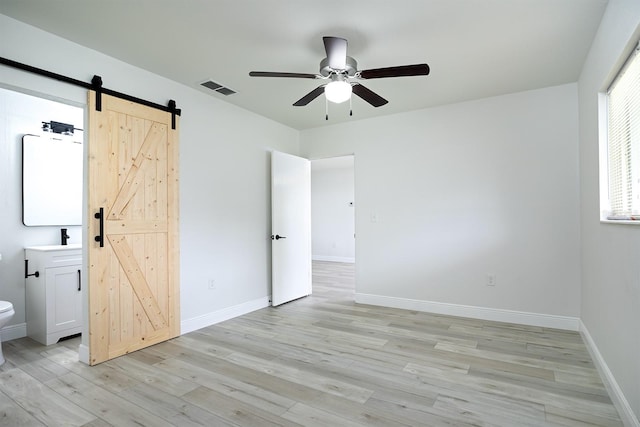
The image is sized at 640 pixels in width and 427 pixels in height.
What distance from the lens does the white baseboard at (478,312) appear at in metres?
3.47

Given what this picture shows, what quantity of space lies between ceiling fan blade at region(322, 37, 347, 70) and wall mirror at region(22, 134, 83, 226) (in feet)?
10.8

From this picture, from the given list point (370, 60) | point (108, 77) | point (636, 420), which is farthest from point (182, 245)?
point (636, 420)

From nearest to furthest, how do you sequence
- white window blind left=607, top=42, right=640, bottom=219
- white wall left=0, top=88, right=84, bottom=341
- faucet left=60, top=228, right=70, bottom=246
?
white window blind left=607, top=42, right=640, bottom=219, white wall left=0, top=88, right=84, bottom=341, faucet left=60, top=228, right=70, bottom=246

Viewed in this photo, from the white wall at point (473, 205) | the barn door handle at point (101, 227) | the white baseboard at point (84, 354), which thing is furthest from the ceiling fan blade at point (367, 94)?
the white baseboard at point (84, 354)

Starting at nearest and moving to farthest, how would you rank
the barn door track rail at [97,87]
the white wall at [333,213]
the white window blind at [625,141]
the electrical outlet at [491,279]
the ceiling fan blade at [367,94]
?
the white window blind at [625,141] → the barn door track rail at [97,87] → the ceiling fan blade at [367,94] → the electrical outlet at [491,279] → the white wall at [333,213]

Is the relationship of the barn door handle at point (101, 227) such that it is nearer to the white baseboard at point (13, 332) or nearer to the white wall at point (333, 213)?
the white baseboard at point (13, 332)

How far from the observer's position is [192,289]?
3539mm

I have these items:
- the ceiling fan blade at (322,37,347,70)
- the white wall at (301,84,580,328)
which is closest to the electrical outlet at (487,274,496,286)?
the white wall at (301,84,580,328)

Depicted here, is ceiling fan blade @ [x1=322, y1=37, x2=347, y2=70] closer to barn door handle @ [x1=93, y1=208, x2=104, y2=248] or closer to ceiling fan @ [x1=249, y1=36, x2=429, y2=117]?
ceiling fan @ [x1=249, y1=36, x2=429, y2=117]

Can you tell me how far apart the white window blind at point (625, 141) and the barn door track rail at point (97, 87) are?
3.57 meters

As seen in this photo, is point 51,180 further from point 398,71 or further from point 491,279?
point 491,279

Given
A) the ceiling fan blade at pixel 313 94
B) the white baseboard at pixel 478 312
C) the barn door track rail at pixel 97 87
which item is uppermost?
the barn door track rail at pixel 97 87

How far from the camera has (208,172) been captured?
12.2 ft

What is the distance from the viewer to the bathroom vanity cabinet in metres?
3.16
